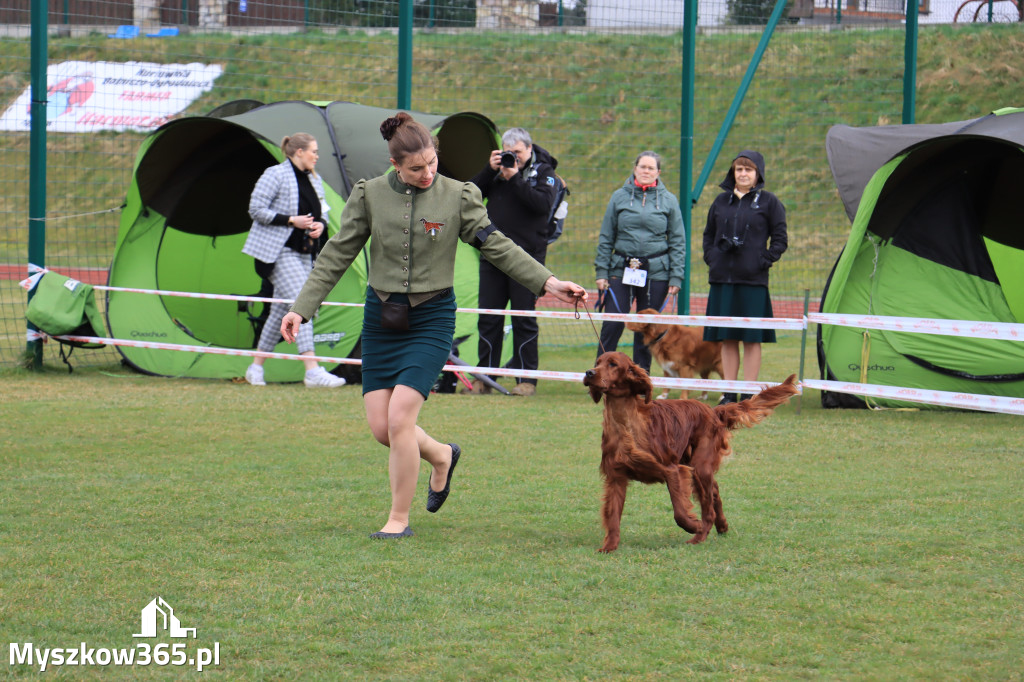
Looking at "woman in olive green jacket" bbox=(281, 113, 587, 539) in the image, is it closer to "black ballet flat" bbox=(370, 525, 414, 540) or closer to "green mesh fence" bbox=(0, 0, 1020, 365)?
"black ballet flat" bbox=(370, 525, 414, 540)

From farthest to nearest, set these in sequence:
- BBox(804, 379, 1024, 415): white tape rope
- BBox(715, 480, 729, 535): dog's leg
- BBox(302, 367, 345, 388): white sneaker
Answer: BBox(302, 367, 345, 388): white sneaker < BBox(804, 379, 1024, 415): white tape rope < BBox(715, 480, 729, 535): dog's leg

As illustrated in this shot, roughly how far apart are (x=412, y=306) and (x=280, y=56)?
1968cm

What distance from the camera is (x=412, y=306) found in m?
4.68

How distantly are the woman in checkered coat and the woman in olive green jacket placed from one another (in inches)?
176

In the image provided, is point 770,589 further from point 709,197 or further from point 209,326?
point 709,197

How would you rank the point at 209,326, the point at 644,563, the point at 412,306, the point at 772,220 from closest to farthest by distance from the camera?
the point at 644,563
the point at 412,306
the point at 772,220
the point at 209,326

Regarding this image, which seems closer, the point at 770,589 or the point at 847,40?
the point at 770,589

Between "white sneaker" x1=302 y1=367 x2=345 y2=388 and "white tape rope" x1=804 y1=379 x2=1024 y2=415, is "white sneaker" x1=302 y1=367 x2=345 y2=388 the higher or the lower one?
the lower one

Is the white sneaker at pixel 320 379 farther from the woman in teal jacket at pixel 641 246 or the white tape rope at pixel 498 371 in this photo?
the woman in teal jacket at pixel 641 246

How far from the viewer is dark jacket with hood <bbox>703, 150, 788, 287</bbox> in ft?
27.5

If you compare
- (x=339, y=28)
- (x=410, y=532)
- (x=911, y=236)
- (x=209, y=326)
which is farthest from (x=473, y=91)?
(x=410, y=532)

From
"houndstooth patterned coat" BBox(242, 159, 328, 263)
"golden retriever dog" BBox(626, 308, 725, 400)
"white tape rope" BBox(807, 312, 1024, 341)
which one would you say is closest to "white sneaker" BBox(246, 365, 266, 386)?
"houndstooth patterned coat" BBox(242, 159, 328, 263)

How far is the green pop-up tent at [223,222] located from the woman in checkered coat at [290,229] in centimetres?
30

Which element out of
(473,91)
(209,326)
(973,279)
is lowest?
Result: (209,326)
